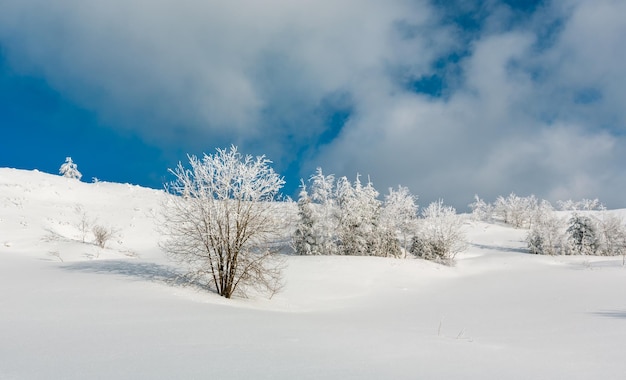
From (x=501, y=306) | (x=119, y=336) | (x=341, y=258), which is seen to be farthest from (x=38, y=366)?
(x=341, y=258)

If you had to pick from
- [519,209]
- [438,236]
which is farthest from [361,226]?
[519,209]

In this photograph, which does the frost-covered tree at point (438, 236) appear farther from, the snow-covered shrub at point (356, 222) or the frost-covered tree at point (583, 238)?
the frost-covered tree at point (583, 238)

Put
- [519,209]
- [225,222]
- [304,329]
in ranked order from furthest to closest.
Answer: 1. [519,209]
2. [225,222]
3. [304,329]

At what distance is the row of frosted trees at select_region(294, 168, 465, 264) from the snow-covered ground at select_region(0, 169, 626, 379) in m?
17.8

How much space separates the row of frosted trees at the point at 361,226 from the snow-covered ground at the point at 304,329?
17.8 meters

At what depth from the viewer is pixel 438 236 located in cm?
4378

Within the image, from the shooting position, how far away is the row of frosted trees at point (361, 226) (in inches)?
1667

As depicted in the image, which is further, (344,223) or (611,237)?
(611,237)

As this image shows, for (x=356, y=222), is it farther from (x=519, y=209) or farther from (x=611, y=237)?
(x=519, y=209)

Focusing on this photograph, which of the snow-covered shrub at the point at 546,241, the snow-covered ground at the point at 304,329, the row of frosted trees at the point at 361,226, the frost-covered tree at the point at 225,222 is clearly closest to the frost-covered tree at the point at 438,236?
the row of frosted trees at the point at 361,226

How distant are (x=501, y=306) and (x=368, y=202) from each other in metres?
29.9

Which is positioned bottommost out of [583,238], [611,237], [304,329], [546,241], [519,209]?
[304,329]

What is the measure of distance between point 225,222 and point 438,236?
35.4 meters

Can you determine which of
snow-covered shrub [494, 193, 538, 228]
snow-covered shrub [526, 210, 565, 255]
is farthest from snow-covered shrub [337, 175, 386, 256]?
snow-covered shrub [494, 193, 538, 228]
